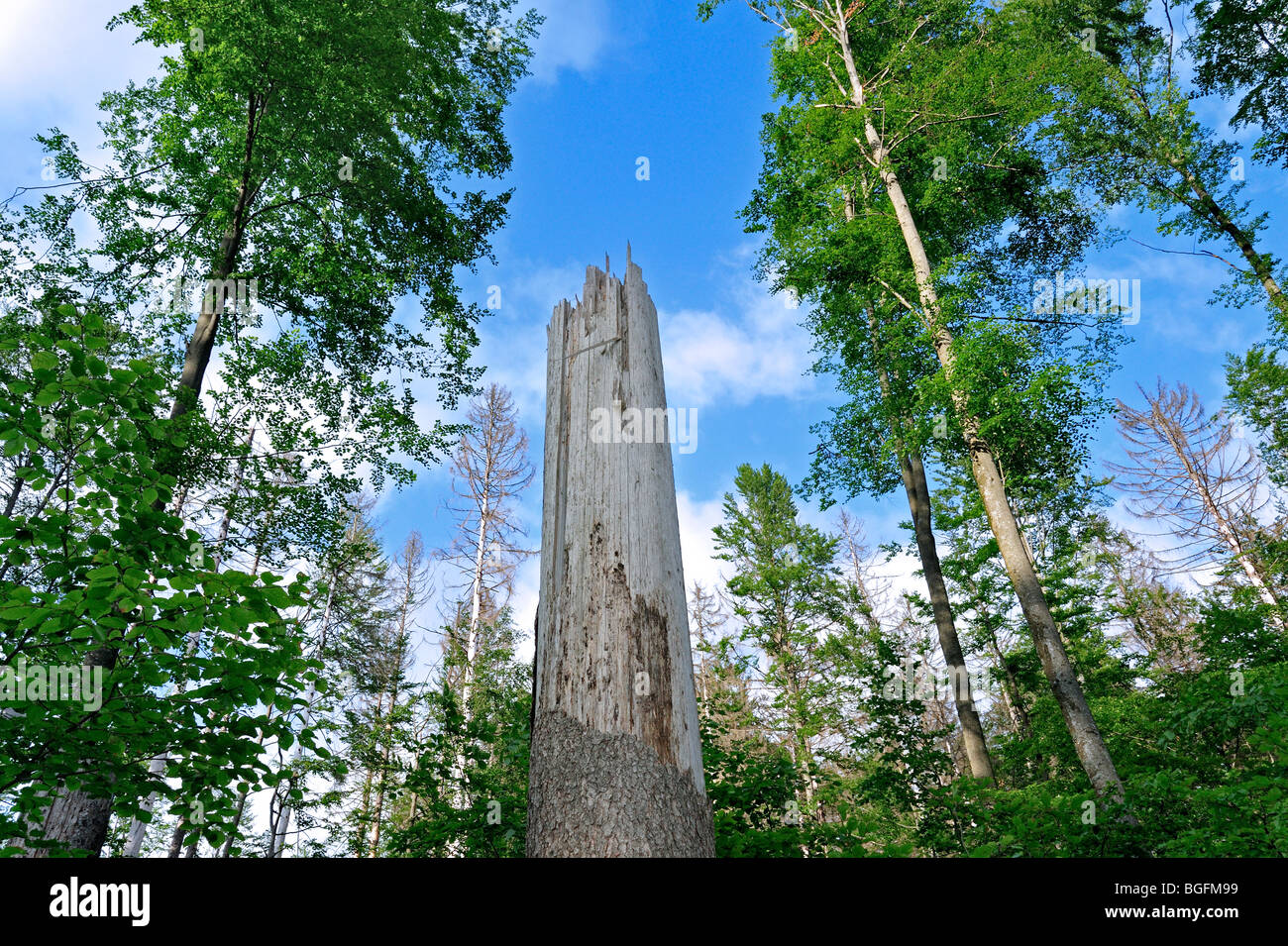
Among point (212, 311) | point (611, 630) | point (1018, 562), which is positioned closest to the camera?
point (611, 630)

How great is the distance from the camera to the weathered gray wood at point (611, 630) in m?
1.89

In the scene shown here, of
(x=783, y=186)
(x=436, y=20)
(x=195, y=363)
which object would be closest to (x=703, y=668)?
(x=783, y=186)

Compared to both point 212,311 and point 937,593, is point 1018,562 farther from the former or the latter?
point 212,311

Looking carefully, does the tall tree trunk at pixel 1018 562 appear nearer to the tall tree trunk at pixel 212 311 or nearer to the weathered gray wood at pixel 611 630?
the weathered gray wood at pixel 611 630

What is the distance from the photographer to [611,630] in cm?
207

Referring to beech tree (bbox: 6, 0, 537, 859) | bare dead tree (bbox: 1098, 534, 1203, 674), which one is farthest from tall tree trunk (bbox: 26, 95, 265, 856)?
bare dead tree (bbox: 1098, 534, 1203, 674)

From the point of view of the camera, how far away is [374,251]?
1205 centimetres

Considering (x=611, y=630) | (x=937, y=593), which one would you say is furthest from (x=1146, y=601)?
(x=611, y=630)

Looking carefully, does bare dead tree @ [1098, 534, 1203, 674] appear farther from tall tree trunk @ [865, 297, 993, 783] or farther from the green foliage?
the green foliage

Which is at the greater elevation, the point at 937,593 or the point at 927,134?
the point at 927,134

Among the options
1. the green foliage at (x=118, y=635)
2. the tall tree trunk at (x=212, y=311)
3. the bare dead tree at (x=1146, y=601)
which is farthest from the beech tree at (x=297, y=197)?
the bare dead tree at (x=1146, y=601)

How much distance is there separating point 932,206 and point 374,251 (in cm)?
1232

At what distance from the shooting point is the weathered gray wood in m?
1.89
